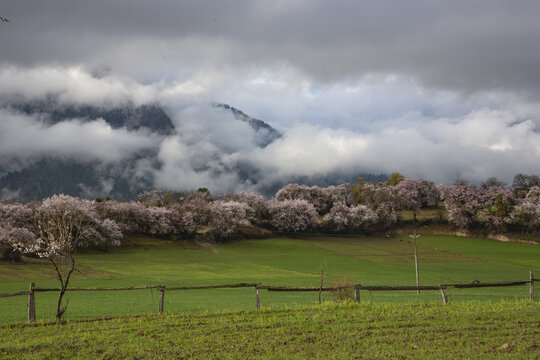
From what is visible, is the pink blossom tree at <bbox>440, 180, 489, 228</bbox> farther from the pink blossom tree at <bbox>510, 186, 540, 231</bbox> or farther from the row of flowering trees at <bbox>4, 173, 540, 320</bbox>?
the pink blossom tree at <bbox>510, 186, 540, 231</bbox>

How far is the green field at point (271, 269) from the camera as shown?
92.0 feet

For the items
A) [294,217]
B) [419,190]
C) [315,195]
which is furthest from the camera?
[315,195]

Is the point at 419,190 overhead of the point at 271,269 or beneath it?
overhead

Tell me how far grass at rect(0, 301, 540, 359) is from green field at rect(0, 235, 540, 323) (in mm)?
5831

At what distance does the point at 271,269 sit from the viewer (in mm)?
57156

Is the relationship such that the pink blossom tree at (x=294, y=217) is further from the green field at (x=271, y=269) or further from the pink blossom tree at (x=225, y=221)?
the pink blossom tree at (x=225, y=221)

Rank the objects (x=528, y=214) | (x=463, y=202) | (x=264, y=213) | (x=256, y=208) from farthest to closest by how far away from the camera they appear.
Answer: (x=264, y=213) → (x=256, y=208) → (x=463, y=202) → (x=528, y=214)

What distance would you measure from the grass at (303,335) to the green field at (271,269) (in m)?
5.83

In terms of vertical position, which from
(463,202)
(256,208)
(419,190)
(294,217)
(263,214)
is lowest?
(294,217)

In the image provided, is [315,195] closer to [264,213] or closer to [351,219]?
[264,213]

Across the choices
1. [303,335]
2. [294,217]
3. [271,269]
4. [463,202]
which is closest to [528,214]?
[463,202]

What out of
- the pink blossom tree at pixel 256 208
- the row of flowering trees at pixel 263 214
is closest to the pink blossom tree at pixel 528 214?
the row of flowering trees at pixel 263 214

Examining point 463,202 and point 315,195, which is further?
point 315,195

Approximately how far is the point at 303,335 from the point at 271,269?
145ft
